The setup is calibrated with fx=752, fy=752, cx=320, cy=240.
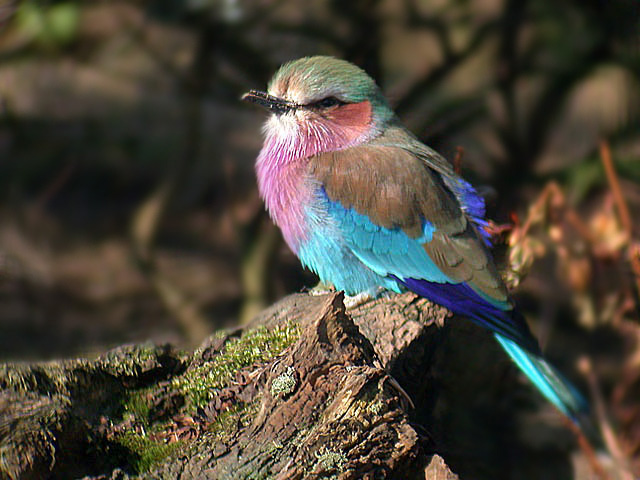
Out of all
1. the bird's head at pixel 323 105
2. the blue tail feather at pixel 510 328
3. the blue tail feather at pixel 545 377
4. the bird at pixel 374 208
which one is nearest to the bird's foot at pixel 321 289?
the bird at pixel 374 208

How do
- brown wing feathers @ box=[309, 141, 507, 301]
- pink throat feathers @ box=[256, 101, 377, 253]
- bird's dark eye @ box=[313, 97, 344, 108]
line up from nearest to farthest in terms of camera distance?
1. brown wing feathers @ box=[309, 141, 507, 301]
2. pink throat feathers @ box=[256, 101, 377, 253]
3. bird's dark eye @ box=[313, 97, 344, 108]

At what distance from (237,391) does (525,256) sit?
187 centimetres

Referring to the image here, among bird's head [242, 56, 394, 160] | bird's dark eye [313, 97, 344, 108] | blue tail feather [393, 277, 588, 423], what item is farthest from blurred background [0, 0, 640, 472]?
blue tail feather [393, 277, 588, 423]

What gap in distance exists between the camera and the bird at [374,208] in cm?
321

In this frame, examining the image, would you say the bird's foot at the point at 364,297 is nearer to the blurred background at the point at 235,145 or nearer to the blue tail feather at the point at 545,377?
the blue tail feather at the point at 545,377

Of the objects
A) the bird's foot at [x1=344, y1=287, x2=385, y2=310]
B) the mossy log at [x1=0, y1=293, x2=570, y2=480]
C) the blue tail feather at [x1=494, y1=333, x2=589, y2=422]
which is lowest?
the blue tail feather at [x1=494, y1=333, x2=589, y2=422]

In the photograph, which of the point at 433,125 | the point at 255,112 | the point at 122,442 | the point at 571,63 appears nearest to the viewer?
the point at 122,442

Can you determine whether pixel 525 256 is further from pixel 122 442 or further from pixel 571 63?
pixel 571 63

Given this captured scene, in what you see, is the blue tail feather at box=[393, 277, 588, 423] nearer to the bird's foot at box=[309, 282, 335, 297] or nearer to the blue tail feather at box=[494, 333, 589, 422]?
the blue tail feather at box=[494, 333, 589, 422]

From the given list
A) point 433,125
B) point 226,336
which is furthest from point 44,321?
point 226,336

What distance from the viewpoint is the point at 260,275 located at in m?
5.73

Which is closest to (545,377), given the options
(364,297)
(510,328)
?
(510,328)

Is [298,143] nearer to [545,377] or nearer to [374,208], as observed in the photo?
[374,208]

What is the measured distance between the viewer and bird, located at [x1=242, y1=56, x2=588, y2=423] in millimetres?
3207
